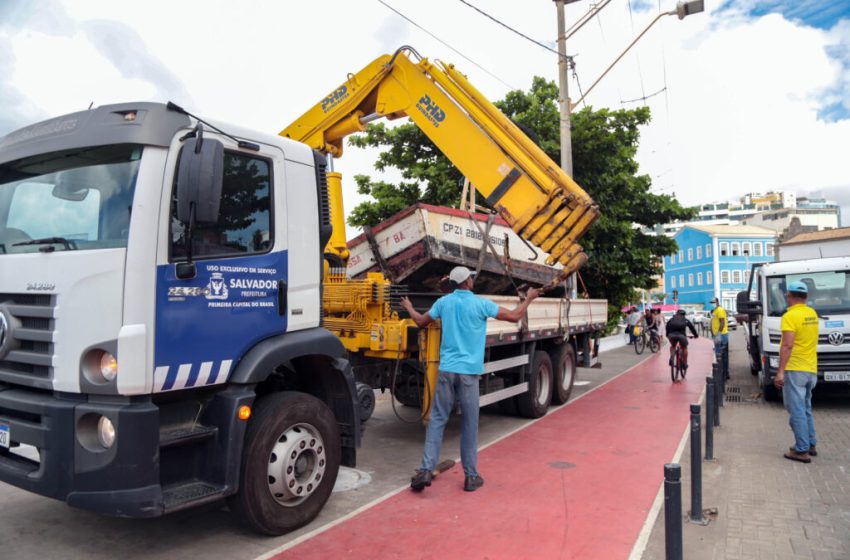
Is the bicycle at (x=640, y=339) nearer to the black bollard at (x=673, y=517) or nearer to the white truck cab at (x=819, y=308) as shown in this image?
the white truck cab at (x=819, y=308)

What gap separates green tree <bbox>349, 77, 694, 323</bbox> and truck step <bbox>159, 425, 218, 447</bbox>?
1389 cm

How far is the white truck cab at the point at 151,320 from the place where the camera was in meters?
3.45

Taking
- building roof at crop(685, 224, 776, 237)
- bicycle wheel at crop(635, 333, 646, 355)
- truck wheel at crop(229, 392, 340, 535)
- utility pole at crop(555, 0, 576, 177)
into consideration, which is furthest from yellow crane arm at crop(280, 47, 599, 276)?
building roof at crop(685, 224, 776, 237)

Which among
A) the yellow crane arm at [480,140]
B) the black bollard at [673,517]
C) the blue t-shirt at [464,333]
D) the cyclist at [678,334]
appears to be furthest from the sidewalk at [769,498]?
the cyclist at [678,334]

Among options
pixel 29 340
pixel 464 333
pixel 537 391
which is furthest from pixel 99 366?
pixel 537 391

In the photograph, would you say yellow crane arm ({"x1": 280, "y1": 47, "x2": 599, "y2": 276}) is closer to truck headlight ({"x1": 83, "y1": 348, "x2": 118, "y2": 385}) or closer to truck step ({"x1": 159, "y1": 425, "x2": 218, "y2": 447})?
truck step ({"x1": 159, "y1": 425, "x2": 218, "y2": 447})

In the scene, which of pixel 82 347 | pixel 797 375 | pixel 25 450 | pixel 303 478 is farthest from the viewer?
pixel 797 375

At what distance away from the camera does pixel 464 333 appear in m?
5.48

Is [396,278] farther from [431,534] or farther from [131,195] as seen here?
[131,195]

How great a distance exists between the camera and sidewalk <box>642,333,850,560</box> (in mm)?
4270

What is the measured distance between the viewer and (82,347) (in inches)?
136

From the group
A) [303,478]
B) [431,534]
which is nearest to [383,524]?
[431,534]

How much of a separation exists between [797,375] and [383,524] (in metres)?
4.71

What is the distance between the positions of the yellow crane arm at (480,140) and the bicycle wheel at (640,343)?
14303 mm
